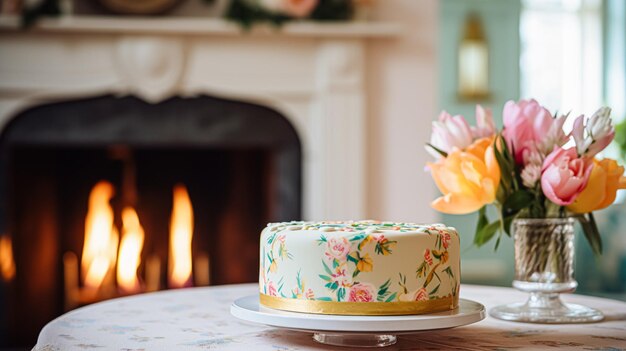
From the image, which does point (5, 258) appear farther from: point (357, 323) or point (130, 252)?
point (357, 323)

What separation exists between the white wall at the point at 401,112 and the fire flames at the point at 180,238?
65 centimetres

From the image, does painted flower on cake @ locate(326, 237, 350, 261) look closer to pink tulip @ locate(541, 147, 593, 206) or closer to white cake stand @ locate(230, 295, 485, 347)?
white cake stand @ locate(230, 295, 485, 347)

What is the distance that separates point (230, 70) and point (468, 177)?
179 centimetres

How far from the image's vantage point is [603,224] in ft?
15.4

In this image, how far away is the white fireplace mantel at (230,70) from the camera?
2.86 m

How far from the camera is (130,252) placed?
10.2ft

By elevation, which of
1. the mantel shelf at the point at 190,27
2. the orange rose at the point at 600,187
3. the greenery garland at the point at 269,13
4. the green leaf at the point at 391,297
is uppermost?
the greenery garland at the point at 269,13

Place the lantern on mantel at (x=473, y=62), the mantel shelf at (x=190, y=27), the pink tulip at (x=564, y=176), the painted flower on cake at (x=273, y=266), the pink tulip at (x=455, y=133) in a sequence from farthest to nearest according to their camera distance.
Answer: the lantern on mantel at (x=473, y=62)
the mantel shelf at (x=190, y=27)
the pink tulip at (x=455, y=133)
the pink tulip at (x=564, y=176)
the painted flower on cake at (x=273, y=266)

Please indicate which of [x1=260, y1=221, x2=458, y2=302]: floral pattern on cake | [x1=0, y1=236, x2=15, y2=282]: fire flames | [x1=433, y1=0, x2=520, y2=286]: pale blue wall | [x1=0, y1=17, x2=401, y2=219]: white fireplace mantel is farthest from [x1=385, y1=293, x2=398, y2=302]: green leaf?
[x1=433, y1=0, x2=520, y2=286]: pale blue wall

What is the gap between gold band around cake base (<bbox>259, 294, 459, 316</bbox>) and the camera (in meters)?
1.02

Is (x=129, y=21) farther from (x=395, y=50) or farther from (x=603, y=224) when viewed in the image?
(x=603, y=224)

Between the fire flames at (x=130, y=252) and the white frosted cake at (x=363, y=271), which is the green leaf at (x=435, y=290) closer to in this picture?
the white frosted cake at (x=363, y=271)

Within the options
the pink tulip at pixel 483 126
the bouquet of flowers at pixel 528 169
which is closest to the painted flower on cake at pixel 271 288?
the bouquet of flowers at pixel 528 169

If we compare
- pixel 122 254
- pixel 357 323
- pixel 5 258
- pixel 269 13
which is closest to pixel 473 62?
pixel 269 13
